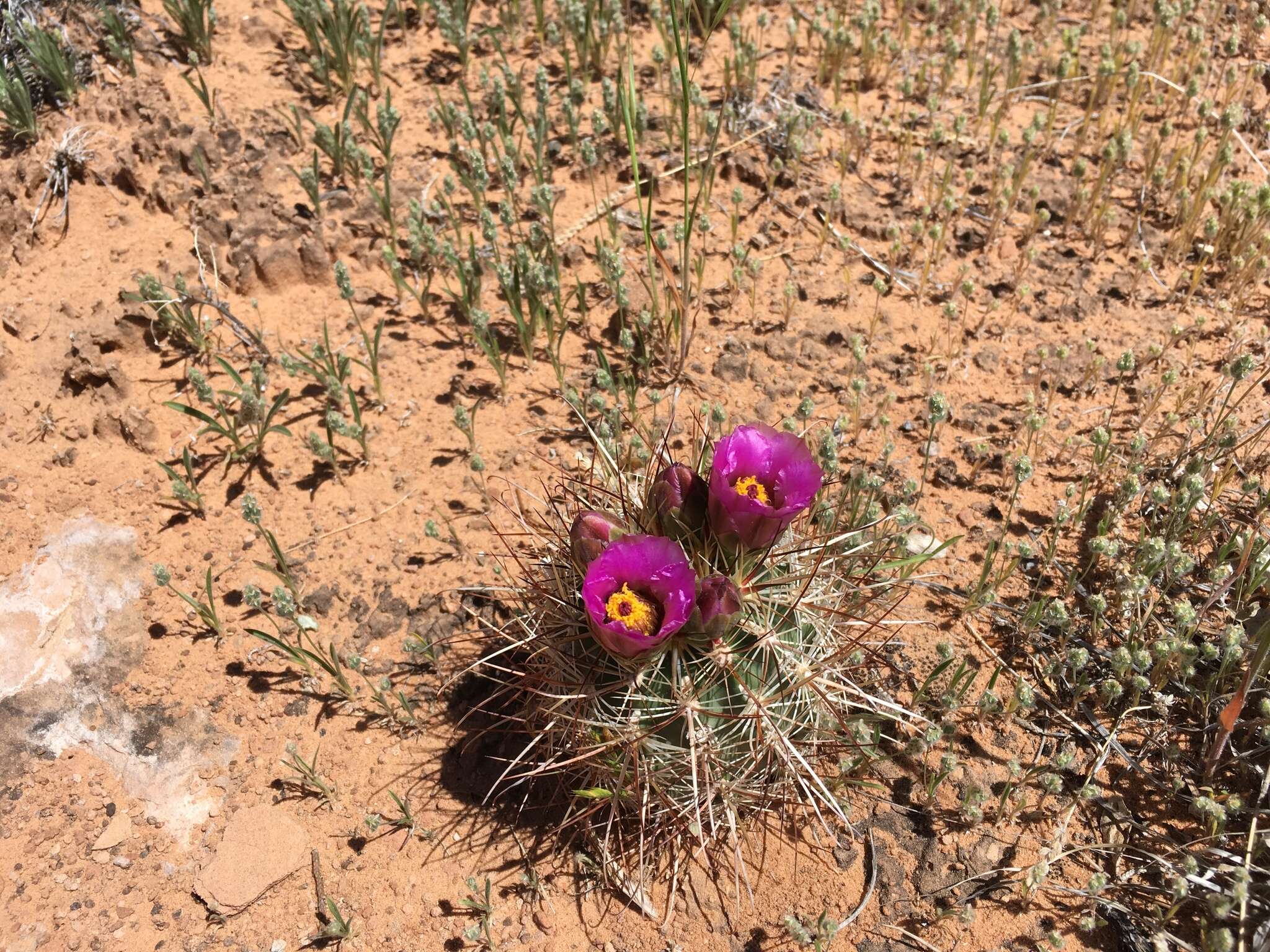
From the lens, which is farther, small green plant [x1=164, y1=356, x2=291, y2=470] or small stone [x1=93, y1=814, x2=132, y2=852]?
small green plant [x1=164, y1=356, x2=291, y2=470]

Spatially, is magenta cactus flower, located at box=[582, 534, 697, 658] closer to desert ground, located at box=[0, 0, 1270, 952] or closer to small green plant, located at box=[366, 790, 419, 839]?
desert ground, located at box=[0, 0, 1270, 952]

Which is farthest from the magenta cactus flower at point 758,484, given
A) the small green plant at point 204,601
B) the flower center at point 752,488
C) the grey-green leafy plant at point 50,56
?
the grey-green leafy plant at point 50,56

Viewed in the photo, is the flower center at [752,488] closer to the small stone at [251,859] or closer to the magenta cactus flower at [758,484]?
the magenta cactus flower at [758,484]

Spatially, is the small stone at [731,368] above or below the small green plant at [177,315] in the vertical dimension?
below

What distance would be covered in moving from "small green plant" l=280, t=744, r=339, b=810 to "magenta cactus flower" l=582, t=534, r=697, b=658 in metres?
1.27

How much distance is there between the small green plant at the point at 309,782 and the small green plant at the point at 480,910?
0.56 metres

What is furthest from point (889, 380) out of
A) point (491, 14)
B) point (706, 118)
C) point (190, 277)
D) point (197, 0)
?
point (197, 0)

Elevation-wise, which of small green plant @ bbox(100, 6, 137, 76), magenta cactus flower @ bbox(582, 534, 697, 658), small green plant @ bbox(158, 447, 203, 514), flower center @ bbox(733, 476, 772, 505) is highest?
small green plant @ bbox(100, 6, 137, 76)

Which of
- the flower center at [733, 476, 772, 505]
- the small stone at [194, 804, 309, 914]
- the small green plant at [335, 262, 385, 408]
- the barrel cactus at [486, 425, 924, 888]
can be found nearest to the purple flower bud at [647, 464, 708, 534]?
the barrel cactus at [486, 425, 924, 888]

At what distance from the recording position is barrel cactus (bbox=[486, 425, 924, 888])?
2488mm

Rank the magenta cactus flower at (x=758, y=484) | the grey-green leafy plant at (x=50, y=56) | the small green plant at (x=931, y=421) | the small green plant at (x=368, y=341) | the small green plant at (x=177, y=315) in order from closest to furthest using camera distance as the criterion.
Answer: the magenta cactus flower at (x=758, y=484) < the small green plant at (x=931, y=421) < the small green plant at (x=368, y=341) < the small green plant at (x=177, y=315) < the grey-green leafy plant at (x=50, y=56)

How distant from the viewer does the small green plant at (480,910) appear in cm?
286

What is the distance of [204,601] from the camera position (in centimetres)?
367

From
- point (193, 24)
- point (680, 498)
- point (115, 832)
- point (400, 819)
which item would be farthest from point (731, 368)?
point (193, 24)
